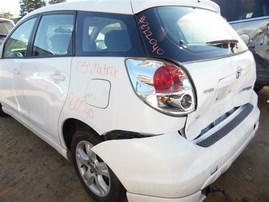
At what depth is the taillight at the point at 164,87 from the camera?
176 centimetres

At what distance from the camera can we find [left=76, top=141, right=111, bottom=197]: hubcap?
2.30m

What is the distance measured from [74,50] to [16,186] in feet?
4.95

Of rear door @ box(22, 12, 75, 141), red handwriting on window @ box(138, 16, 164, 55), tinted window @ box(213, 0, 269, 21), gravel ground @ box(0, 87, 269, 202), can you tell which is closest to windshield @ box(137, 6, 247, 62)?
red handwriting on window @ box(138, 16, 164, 55)

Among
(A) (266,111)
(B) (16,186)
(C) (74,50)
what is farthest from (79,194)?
(A) (266,111)

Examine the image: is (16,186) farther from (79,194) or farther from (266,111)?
(266,111)

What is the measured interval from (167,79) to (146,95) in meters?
0.16

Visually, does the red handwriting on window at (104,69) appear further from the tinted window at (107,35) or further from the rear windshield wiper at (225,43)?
the rear windshield wiper at (225,43)

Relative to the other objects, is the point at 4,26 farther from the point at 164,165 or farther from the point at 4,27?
the point at 164,165

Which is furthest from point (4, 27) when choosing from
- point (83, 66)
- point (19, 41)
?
point (83, 66)

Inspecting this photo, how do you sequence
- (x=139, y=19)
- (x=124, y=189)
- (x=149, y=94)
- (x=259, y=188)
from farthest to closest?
1. (x=259, y=188)
2. (x=124, y=189)
3. (x=139, y=19)
4. (x=149, y=94)

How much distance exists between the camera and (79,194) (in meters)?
2.61

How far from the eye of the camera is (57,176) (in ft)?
9.53

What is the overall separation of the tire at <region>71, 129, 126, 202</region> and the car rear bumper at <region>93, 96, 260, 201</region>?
194 millimetres

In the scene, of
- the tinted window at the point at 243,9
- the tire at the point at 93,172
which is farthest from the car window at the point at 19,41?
the tinted window at the point at 243,9
